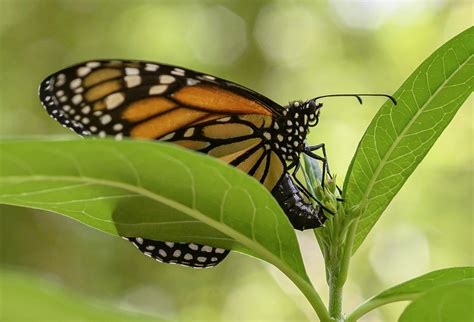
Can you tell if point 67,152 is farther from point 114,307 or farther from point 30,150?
point 114,307

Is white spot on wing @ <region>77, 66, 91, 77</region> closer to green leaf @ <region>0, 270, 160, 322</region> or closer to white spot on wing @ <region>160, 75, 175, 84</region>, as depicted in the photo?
white spot on wing @ <region>160, 75, 175, 84</region>

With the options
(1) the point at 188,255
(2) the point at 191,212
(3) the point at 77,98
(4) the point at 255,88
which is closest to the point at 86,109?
(3) the point at 77,98

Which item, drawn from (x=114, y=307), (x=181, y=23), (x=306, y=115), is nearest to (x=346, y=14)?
(x=181, y=23)

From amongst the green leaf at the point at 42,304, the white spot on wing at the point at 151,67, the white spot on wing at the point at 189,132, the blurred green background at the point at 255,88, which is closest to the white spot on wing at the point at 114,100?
the white spot on wing at the point at 151,67

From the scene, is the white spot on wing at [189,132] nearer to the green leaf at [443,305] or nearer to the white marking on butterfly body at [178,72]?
the white marking on butterfly body at [178,72]

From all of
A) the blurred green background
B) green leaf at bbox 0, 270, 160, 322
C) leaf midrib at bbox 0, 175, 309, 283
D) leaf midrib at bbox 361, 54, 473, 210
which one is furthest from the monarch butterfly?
the blurred green background

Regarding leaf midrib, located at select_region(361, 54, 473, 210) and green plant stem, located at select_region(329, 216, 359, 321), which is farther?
leaf midrib, located at select_region(361, 54, 473, 210)
